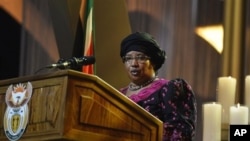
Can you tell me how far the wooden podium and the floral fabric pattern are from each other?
44 centimetres

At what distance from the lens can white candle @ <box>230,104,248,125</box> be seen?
82.6 inches

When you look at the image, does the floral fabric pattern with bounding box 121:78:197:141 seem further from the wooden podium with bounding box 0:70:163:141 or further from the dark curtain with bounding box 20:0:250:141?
the dark curtain with bounding box 20:0:250:141

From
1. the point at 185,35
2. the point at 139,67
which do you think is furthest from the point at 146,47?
the point at 185,35

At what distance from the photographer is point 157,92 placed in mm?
2789

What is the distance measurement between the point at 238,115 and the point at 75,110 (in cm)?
52

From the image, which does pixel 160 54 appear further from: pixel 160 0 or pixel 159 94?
pixel 160 0

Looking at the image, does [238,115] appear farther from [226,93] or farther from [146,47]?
[146,47]

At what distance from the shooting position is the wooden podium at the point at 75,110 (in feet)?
6.59

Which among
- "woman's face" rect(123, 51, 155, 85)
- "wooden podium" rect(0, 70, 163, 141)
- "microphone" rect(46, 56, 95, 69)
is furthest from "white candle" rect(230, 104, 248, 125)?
"woman's face" rect(123, 51, 155, 85)

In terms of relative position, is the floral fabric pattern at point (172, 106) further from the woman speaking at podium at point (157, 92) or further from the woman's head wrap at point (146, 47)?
the woman's head wrap at point (146, 47)

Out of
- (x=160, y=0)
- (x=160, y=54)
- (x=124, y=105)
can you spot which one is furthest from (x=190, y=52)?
(x=124, y=105)

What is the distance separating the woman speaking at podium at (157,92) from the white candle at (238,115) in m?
0.54

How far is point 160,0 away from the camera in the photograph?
4.27 metres

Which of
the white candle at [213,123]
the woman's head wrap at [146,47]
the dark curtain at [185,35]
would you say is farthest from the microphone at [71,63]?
the dark curtain at [185,35]
